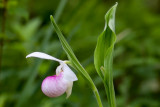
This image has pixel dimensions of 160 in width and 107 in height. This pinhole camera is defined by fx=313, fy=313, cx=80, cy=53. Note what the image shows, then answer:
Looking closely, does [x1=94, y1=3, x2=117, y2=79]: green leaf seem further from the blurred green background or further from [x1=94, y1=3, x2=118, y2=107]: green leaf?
the blurred green background

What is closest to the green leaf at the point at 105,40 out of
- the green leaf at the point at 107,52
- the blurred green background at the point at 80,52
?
the green leaf at the point at 107,52

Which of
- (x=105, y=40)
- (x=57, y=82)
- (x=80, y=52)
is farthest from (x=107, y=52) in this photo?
(x=80, y=52)

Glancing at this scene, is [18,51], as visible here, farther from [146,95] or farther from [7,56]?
[146,95]

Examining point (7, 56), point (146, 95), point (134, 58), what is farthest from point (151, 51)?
point (7, 56)

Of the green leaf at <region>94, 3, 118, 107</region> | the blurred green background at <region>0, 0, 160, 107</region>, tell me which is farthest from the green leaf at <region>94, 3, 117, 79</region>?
the blurred green background at <region>0, 0, 160, 107</region>

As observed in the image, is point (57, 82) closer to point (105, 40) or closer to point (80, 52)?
point (105, 40)

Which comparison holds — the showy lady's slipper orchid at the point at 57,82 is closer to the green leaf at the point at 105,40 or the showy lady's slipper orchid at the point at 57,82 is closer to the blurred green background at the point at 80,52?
the green leaf at the point at 105,40
